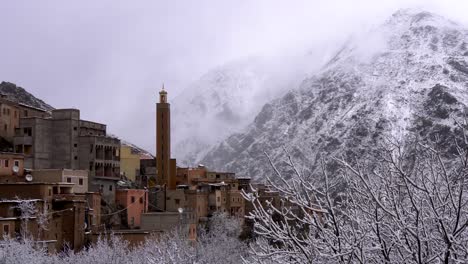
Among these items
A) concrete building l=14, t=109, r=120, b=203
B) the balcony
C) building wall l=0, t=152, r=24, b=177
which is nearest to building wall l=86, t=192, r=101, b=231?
building wall l=0, t=152, r=24, b=177

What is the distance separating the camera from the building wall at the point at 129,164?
7340 cm

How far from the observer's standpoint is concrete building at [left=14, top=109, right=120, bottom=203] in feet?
188

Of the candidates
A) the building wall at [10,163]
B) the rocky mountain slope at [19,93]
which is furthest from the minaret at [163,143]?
the building wall at [10,163]

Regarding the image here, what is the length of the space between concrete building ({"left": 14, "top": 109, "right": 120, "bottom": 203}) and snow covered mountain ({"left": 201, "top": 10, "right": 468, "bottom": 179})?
78.5 m

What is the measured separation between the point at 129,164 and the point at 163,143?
412 cm

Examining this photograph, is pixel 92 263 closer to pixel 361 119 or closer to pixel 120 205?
pixel 120 205

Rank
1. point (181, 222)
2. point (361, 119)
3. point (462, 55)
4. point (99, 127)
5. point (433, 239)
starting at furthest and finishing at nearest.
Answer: point (462, 55) < point (361, 119) < point (99, 127) < point (181, 222) < point (433, 239)

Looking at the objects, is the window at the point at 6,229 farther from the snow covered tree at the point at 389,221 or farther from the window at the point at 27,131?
the snow covered tree at the point at 389,221

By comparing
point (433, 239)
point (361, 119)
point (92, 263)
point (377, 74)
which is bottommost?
point (92, 263)

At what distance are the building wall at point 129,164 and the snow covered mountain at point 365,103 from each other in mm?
63598

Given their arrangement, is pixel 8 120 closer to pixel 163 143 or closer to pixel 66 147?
pixel 66 147

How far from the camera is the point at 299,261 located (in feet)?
26.2

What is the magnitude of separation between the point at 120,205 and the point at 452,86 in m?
114

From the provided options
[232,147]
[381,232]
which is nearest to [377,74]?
[232,147]
